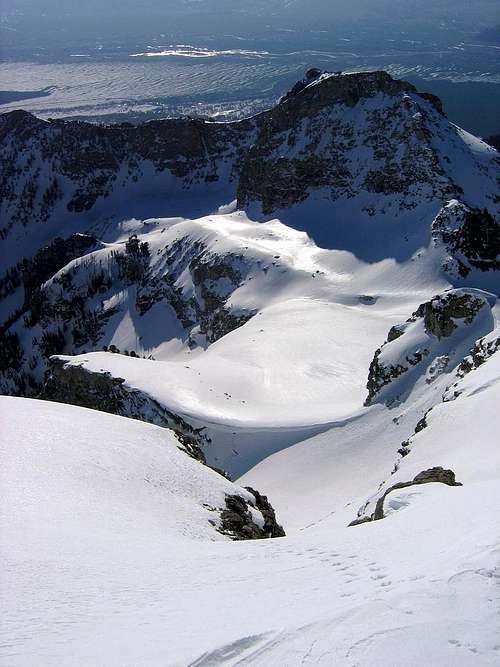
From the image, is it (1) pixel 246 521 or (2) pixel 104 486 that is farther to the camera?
(1) pixel 246 521

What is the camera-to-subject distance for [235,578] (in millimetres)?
13086

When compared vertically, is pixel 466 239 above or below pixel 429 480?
above

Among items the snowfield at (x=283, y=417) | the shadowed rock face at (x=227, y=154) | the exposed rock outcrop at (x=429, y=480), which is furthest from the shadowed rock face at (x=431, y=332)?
the shadowed rock face at (x=227, y=154)

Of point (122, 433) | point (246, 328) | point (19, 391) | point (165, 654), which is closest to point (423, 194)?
point (246, 328)

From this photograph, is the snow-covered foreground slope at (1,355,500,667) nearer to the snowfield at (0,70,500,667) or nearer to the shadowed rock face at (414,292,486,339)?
the snowfield at (0,70,500,667)

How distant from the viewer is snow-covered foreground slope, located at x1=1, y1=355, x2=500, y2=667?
9086mm

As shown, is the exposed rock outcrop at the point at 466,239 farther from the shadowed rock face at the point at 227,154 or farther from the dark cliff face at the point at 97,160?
the dark cliff face at the point at 97,160

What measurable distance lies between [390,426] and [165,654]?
28.3 meters

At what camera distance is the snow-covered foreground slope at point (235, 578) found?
909 cm

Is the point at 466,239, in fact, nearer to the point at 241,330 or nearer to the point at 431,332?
the point at 241,330

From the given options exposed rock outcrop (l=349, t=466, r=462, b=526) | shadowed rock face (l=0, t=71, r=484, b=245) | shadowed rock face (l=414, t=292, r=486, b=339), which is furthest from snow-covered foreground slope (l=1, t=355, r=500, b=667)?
shadowed rock face (l=0, t=71, r=484, b=245)

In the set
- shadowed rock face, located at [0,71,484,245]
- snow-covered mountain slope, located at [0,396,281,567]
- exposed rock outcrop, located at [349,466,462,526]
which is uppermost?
shadowed rock face, located at [0,71,484,245]

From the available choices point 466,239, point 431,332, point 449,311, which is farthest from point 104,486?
point 466,239

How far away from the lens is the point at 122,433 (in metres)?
28.5
